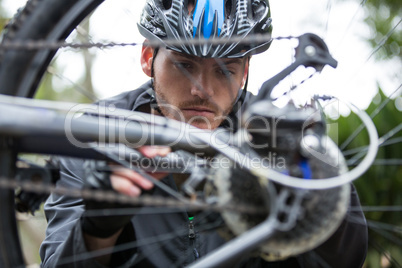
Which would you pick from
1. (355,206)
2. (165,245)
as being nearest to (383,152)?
(355,206)

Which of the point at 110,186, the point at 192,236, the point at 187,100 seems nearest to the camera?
the point at 110,186

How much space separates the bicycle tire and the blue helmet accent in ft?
1.49

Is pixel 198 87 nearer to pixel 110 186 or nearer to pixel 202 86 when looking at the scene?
pixel 202 86

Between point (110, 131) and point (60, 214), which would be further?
point (60, 214)

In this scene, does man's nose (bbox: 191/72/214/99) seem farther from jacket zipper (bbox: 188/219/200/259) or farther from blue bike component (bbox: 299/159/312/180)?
blue bike component (bbox: 299/159/312/180)

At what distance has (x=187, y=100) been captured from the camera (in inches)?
53.7

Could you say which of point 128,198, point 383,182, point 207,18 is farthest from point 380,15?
point 128,198

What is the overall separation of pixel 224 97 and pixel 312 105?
19.0 inches

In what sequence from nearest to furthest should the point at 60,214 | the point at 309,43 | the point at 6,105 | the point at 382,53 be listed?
the point at 6,105
the point at 309,43
the point at 60,214
the point at 382,53

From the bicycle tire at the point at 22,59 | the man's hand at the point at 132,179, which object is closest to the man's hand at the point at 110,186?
the man's hand at the point at 132,179

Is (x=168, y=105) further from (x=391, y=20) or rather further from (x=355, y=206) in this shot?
(x=391, y=20)

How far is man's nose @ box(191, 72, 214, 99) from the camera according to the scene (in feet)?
4.36

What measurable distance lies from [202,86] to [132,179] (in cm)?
60

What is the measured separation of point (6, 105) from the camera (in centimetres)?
70
